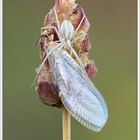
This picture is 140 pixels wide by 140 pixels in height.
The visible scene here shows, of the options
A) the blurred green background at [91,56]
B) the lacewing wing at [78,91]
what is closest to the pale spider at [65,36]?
the lacewing wing at [78,91]

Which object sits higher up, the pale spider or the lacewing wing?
the pale spider

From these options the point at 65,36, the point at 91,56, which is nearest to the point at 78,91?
the point at 65,36

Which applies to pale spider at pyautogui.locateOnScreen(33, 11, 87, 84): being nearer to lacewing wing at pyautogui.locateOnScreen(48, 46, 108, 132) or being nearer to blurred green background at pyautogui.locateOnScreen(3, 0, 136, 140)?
lacewing wing at pyautogui.locateOnScreen(48, 46, 108, 132)

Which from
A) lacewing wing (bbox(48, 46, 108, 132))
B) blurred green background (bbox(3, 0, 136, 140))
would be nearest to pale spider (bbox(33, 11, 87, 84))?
lacewing wing (bbox(48, 46, 108, 132))
